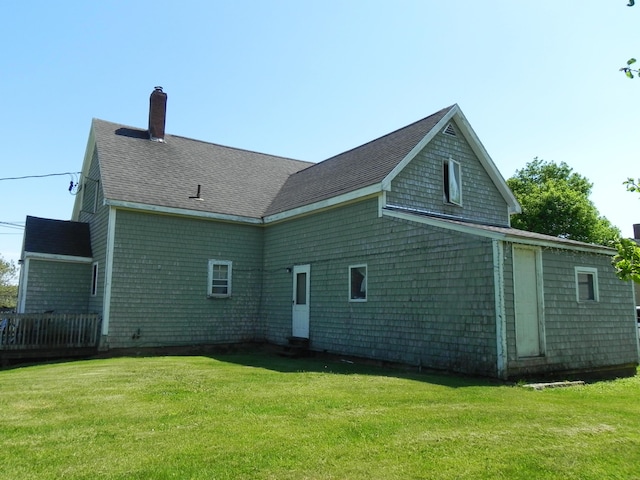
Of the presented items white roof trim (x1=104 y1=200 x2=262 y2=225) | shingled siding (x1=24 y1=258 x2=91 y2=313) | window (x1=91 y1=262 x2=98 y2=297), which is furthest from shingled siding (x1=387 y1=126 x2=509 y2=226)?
shingled siding (x1=24 y1=258 x2=91 y2=313)

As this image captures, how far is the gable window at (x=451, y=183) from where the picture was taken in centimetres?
1476

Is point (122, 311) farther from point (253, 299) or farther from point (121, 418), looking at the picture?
point (121, 418)

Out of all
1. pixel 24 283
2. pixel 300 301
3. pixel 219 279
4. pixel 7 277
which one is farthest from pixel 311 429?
pixel 7 277

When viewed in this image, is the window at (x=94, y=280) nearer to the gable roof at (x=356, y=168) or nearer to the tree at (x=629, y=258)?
the gable roof at (x=356, y=168)

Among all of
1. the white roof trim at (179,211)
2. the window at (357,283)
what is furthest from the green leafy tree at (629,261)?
the white roof trim at (179,211)

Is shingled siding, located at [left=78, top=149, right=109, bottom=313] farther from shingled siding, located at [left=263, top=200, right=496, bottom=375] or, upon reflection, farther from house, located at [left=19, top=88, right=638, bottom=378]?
shingled siding, located at [left=263, top=200, right=496, bottom=375]

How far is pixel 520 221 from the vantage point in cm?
3494

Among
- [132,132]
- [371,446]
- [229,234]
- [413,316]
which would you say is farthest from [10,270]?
[371,446]

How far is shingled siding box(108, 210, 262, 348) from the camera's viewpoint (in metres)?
15.0

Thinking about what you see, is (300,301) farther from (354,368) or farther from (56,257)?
(56,257)

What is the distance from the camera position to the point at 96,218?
17.1 metres

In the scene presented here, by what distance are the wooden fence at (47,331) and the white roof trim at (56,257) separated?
261 centimetres

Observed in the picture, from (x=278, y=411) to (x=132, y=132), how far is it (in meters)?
15.5

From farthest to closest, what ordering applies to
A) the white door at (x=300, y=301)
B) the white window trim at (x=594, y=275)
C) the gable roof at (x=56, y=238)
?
the gable roof at (x=56, y=238), the white door at (x=300, y=301), the white window trim at (x=594, y=275)
